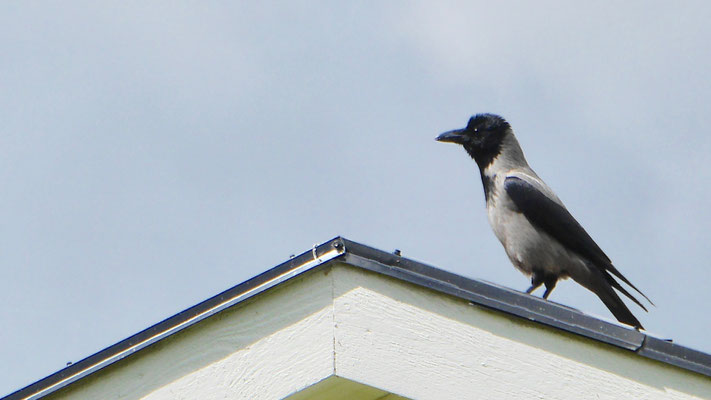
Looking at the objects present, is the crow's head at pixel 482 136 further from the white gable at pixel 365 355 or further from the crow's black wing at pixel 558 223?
the white gable at pixel 365 355

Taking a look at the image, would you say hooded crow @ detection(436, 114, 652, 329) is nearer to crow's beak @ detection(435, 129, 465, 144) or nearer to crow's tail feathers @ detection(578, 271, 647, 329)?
crow's tail feathers @ detection(578, 271, 647, 329)

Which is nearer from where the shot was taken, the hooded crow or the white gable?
the white gable

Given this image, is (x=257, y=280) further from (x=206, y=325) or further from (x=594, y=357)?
(x=594, y=357)

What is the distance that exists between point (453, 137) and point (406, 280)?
5850 mm

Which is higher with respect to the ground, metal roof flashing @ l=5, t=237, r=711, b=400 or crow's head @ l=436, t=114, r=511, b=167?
crow's head @ l=436, t=114, r=511, b=167

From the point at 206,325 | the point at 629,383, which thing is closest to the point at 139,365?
the point at 206,325

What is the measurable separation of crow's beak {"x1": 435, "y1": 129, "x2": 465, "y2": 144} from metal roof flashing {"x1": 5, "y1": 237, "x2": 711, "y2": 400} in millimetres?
5527

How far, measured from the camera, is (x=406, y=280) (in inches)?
137

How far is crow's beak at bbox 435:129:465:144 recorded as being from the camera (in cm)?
922

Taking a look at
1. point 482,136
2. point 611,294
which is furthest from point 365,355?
point 482,136

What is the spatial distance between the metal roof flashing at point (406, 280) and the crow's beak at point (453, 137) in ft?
18.1

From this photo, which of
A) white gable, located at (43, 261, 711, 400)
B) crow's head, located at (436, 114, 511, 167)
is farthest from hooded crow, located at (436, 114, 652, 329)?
white gable, located at (43, 261, 711, 400)

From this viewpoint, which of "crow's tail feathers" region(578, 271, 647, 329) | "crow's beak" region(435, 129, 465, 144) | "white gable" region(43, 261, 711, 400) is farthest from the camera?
"crow's beak" region(435, 129, 465, 144)

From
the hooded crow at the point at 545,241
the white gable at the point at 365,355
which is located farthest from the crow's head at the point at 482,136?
the white gable at the point at 365,355
